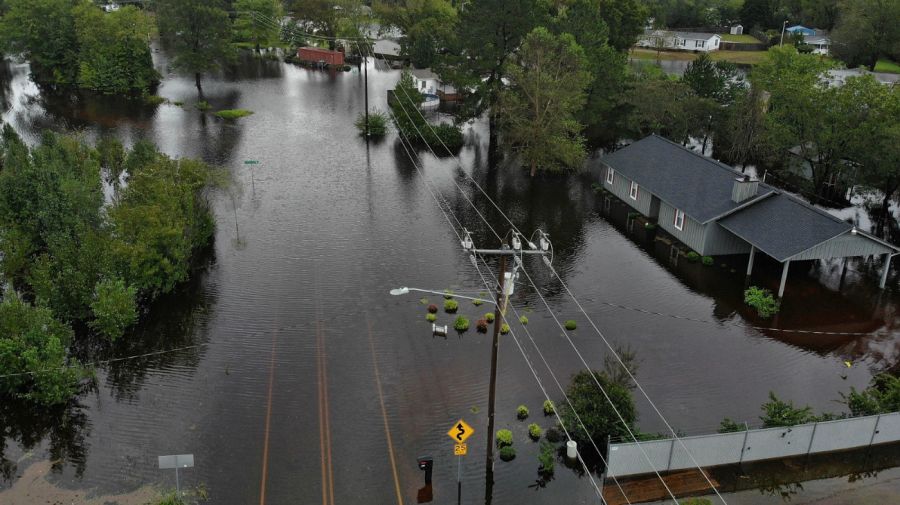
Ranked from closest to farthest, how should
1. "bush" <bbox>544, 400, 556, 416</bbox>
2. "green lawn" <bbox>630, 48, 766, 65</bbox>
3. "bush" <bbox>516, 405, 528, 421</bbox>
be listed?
"bush" <bbox>516, 405, 528, 421</bbox> → "bush" <bbox>544, 400, 556, 416</bbox> → "green lawn" <bbox>630, 48, 766, 65</bbox>

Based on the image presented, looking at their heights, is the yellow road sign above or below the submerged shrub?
above

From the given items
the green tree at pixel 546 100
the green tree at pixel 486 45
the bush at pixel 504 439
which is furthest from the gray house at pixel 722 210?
the bush at pixel 504 439

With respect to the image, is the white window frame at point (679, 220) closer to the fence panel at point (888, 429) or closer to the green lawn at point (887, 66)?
the fence panel at point (888, 429)

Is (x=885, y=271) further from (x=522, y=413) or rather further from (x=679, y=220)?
(x=522, y=413)

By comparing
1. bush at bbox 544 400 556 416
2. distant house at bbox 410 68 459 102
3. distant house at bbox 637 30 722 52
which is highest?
distant house at bbox 637 30 722 52

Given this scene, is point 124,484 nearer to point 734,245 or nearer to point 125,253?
point 125,253

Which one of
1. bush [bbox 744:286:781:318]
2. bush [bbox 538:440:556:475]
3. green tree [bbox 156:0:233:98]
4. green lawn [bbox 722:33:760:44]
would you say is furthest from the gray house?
green lawn [bbox 722:33:760:44]

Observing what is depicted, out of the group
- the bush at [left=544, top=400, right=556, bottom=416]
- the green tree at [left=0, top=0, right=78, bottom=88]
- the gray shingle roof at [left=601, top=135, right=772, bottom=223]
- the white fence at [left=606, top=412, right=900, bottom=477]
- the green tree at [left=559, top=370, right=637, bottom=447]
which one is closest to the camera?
the white fence at [left=606, top=412, right=900, bottom=477]

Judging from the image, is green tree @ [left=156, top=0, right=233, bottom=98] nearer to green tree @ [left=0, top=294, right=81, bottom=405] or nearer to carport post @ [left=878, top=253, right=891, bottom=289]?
green tree @ [left=0, top=294, right=81, bottom=405]
